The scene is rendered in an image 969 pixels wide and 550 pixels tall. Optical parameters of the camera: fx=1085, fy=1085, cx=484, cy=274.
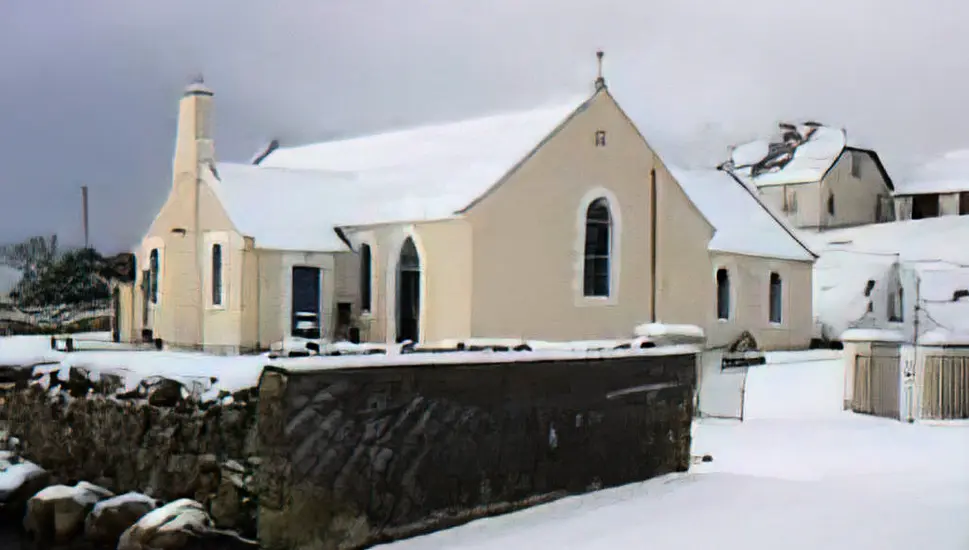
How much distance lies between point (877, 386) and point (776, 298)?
10.2 m

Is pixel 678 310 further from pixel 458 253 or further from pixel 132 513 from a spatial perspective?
pixel 132 513

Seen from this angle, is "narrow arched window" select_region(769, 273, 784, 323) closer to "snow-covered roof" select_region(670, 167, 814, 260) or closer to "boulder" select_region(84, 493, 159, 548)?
"snow-covered roof" select_region(670, 167, 814, 260)

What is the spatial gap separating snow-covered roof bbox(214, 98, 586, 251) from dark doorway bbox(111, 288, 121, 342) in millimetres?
1958

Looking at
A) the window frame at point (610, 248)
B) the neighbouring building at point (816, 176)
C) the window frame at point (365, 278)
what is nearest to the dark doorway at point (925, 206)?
the neighbouring building at point (816, 176)

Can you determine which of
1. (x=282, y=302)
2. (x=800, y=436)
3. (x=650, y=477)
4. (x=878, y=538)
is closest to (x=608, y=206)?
(x=282, y=302)

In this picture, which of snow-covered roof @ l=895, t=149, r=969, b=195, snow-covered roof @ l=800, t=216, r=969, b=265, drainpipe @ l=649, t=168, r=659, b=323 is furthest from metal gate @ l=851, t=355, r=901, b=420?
drainpipe @ l=649, t=168, r=659, b=323

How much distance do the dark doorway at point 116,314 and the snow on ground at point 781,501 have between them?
779 cm

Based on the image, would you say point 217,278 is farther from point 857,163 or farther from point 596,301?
point 857,163

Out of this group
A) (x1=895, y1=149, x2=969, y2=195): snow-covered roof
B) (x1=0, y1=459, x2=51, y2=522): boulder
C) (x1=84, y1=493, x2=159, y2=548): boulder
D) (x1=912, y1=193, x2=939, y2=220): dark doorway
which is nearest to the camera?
(x1=84, y1=493, x2=159, y2=548): boulder

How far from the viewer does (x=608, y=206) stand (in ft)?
45.1

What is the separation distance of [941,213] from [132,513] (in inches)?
243

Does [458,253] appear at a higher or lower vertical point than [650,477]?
higher

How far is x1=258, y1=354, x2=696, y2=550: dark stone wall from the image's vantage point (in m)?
5.13

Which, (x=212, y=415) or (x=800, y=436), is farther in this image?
(x=800, y=436)
